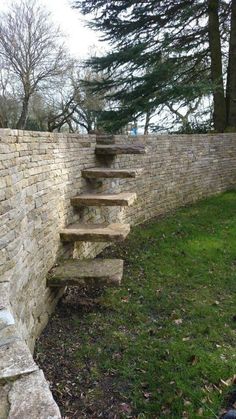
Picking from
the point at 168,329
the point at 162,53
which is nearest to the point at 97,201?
the point at 168,329

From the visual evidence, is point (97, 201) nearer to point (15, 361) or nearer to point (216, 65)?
point (15, 361)

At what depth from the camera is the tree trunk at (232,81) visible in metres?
10.8

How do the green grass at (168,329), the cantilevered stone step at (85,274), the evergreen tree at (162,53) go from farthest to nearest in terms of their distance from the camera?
the evergreen tree at (162,53) → the cantilevered stone step at (85,274) → the green grass at (168,329)

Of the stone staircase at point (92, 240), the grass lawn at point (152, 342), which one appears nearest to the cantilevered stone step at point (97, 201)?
the stone staircase at point (92, 240)

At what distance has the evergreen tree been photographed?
33.0 feet

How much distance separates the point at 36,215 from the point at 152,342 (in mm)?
1503

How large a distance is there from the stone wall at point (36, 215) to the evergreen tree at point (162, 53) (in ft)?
12.0

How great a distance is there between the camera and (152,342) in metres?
3.21

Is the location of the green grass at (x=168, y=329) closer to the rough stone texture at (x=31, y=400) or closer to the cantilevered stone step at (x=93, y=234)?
the cantilevered stone step at (x=93, y=234)

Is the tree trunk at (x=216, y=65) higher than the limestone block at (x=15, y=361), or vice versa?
the tree trunk at (x=216, y=65)

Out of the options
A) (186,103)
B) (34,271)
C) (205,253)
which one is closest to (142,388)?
(34,271)

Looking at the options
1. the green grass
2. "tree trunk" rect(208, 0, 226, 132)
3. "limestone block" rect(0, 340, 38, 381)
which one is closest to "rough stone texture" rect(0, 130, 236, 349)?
the green grass

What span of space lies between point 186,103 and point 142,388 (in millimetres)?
9118

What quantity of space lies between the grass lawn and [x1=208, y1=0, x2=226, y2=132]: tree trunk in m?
7.24
